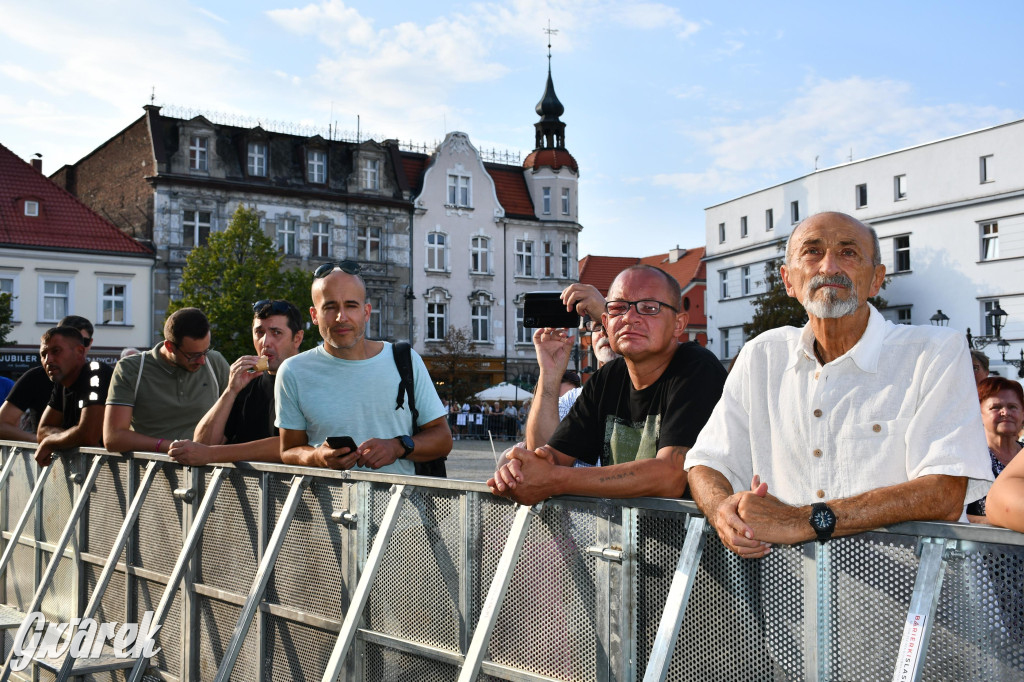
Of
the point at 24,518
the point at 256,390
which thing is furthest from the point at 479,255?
the point at 256,390

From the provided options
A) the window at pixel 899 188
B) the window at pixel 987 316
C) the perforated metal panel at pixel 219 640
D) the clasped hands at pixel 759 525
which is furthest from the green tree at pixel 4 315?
the window at pixel 899 188

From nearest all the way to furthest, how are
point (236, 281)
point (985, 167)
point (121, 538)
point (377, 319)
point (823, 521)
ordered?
1. point (823, 521)
2. point (121, 538)
3. point (236, 281)
4. point (985, 167)
5. point (377, 319)

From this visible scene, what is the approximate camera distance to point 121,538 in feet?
19.3

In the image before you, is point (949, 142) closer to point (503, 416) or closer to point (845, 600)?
point (503, 416)

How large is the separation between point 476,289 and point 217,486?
1832 inches

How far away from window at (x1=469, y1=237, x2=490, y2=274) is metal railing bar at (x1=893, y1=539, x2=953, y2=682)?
162 ft

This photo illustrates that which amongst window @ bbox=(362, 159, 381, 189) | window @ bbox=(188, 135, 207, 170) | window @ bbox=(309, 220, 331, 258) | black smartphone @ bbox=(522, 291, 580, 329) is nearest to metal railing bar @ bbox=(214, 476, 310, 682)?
black smartphone @ bbox=(522, 291, 580, 329)

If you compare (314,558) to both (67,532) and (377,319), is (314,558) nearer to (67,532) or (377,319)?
(67,532)

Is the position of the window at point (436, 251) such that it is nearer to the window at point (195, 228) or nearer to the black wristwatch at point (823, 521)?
the window at point (195, 228)

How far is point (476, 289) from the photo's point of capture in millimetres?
51562

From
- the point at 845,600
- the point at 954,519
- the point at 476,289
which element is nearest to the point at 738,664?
the point at 845,600

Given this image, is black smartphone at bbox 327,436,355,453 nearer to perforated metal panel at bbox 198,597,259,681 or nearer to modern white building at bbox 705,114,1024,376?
perforated metal panel at bbox 198,597,259,681

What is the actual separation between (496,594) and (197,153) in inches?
1705

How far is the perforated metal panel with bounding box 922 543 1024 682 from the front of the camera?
2340mm
